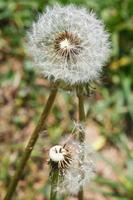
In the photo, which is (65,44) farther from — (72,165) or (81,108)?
(72,165)

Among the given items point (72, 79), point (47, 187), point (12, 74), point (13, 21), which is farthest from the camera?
point (13, 21)

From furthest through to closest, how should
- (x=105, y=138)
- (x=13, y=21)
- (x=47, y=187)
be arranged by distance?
(x=13, y=21) → (x=105, y=138) → (x=47, y=187)

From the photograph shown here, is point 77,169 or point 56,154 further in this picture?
point 77,169

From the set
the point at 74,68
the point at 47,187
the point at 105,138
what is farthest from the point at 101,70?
the point at 105,138

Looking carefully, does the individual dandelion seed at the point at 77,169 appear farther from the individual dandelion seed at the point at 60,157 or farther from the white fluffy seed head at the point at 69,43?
the white fluffy seed head at the point at 69,43

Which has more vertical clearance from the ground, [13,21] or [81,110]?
[13,21]

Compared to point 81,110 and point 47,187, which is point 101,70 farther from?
point 47,187

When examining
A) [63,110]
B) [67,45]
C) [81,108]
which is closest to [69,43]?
[67,45]

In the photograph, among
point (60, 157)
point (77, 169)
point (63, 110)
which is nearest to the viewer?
point (60, 157)
